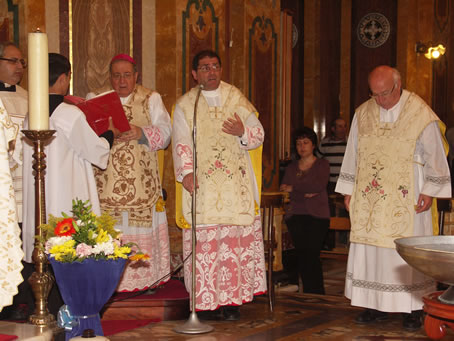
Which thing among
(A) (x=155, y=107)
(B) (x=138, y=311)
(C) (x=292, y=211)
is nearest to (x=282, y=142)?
(C) (x=292, y=211)

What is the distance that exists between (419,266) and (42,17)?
4.42 meters

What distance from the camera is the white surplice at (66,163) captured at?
14.6ft

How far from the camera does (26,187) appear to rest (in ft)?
15.4

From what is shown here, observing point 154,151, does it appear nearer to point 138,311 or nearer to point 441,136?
point 138,311

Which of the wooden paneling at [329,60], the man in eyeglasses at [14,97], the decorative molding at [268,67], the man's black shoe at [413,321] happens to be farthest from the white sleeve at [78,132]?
the wooden paneling at [329,60]

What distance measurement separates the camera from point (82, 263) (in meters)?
2.88

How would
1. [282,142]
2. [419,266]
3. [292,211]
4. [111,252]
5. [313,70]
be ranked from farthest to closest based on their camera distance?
[313,70]
[282,142]
[292,211]
[111,252]
[419,266]

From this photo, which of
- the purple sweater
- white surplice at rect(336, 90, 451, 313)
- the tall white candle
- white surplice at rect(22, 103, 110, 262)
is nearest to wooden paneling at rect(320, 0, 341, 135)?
the purple sweater

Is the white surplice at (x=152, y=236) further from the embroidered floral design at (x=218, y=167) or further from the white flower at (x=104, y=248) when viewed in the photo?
the white flower at (x=104, y=248)

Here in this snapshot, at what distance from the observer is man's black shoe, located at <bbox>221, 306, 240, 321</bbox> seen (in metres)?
5.43

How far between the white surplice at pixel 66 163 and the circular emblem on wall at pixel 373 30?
9.31 m

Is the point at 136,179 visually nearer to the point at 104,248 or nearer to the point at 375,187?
the point at 375,187

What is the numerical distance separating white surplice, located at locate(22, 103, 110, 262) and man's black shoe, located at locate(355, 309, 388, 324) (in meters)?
2.22

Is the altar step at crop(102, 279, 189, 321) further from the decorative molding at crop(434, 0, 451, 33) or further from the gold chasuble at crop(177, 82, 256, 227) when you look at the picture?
the decorative molding at crop(434, 0, 451, 33)
